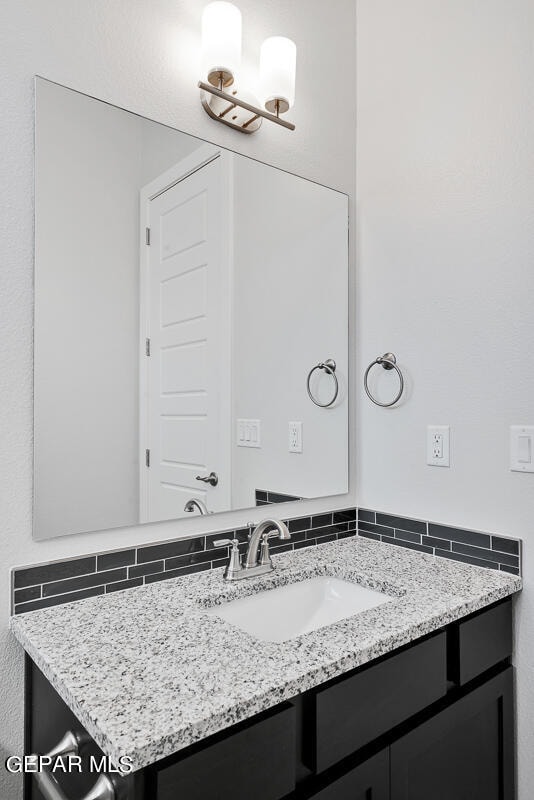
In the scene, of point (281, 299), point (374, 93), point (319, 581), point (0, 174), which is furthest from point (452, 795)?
point (374, 93)

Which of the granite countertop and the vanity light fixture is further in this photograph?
the vanity light fixture

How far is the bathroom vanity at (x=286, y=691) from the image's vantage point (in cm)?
74

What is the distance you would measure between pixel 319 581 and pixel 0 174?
3.86 ft

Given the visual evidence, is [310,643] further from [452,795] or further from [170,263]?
[170,263]

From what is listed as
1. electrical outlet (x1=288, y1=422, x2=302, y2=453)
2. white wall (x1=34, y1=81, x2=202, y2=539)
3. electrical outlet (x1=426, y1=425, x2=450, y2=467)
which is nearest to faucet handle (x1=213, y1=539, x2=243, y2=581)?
white wall (x1=34, y1=81, x2=202, y2=539)

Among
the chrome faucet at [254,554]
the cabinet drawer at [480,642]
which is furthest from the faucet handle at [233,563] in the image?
the cabinet drawer at [480,642]

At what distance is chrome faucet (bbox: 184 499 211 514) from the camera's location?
1.32 meters

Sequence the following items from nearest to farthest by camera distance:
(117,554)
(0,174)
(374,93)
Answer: (0,174) → (117,554) → (374,93)

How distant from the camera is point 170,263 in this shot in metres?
1.30

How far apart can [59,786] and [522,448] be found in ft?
3.89

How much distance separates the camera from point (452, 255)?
4.80 ft

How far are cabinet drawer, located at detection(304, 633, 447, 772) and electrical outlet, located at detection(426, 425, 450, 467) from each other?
506 millimetres

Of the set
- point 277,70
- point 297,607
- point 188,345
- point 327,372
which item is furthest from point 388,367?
point 277,70

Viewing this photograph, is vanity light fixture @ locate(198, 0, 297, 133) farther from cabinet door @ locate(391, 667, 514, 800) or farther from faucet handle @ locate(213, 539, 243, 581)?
cabinet door @ locate(391, 667, 514, 800)
